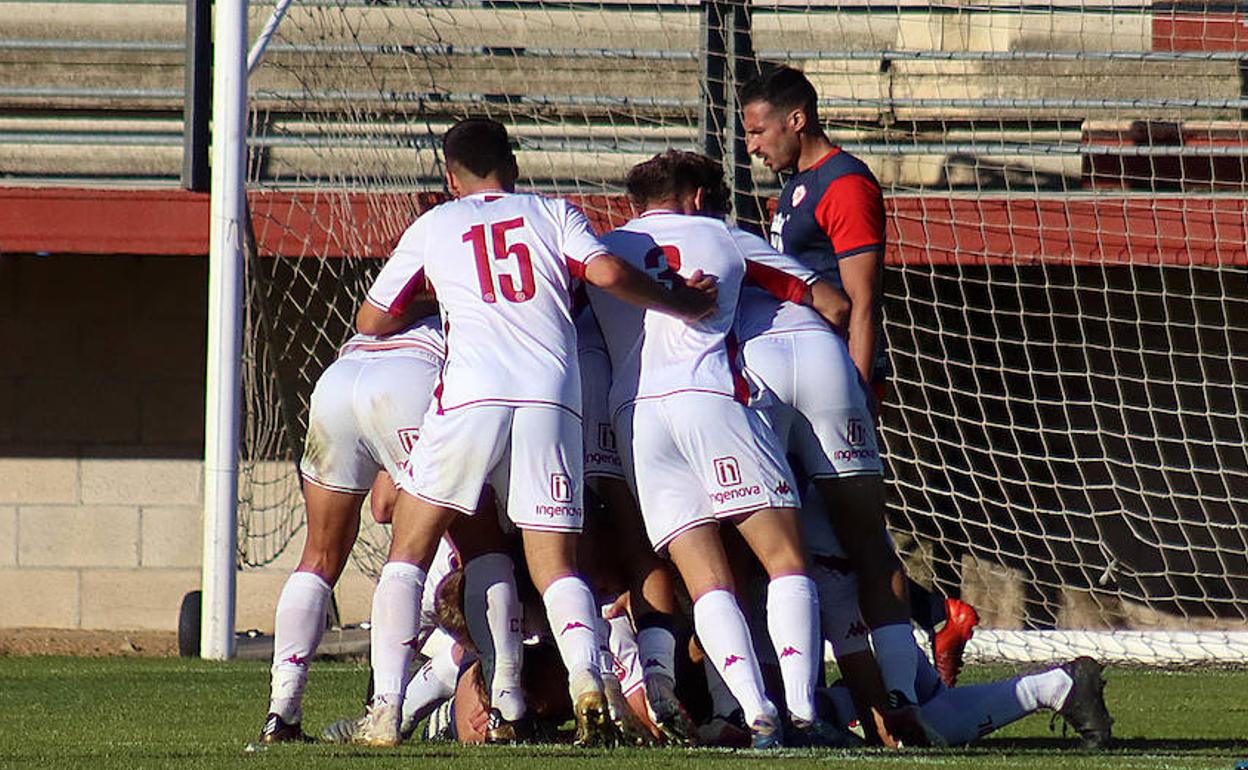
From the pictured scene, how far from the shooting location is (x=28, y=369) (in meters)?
11.1

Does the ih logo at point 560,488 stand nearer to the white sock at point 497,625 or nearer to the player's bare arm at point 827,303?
the white sock at point 497,625

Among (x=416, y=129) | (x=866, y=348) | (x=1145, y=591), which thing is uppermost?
(x=416, y=129)

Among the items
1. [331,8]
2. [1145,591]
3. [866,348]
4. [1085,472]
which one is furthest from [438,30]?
[866,348]

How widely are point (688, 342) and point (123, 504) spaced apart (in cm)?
676

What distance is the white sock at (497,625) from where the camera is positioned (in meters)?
5.00

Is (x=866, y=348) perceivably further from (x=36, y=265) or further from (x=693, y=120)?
(x=36, y=265)

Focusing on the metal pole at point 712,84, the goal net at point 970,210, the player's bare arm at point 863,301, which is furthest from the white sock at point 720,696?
the goal net at point 970,210

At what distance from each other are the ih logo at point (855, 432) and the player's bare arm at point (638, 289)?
56cm

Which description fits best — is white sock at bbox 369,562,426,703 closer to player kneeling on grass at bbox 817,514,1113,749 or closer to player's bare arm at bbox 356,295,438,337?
player's bare arm at bbox 356,295,438,337

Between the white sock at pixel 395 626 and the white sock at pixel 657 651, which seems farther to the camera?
the white sock at pixel 657 651

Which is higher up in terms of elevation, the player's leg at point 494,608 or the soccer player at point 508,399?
the soccer player at point 508,399

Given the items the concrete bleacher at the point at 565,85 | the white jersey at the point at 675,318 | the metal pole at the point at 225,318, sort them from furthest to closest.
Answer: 1. the concrete bleacher at the point at 565,85
2. the metal pole at the point at 225,318
3. the white jersey at the point at 675,318

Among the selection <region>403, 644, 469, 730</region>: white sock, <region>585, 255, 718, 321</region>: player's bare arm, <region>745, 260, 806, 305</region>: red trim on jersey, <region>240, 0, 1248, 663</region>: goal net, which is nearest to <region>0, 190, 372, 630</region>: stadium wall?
<region>240, 0, 1248, 663</region>: goal net

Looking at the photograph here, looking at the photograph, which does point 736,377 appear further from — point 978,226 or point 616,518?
point 978,226
